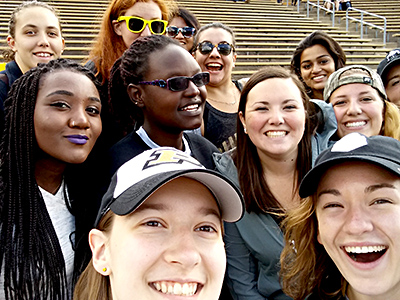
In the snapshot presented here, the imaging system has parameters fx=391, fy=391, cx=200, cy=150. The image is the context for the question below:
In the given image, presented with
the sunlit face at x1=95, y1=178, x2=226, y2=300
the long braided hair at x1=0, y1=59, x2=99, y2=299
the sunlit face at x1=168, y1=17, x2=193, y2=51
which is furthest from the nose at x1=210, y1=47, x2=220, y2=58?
the sunlit face at x1=95, y1=178, x2=226, y2=300

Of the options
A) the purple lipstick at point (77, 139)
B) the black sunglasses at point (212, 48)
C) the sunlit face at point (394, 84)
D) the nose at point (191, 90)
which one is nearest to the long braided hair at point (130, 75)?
the nose at point (191, 90)

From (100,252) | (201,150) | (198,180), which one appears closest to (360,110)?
(201,150)

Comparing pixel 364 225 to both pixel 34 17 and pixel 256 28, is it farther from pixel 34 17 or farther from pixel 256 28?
pixel 256 28

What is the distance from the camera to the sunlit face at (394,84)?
3.34 m

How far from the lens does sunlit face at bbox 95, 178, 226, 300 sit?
1.16 metres

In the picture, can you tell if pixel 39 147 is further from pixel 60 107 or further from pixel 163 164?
pixel 163 164

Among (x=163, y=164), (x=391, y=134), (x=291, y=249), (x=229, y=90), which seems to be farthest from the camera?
(x=229, y=90)

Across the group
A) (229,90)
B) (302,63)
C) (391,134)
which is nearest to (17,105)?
(229,90)

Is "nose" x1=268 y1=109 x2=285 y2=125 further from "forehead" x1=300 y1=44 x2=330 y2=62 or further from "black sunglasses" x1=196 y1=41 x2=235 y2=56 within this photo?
"forehead" x1=300 y1=44 x2=330 y2=62

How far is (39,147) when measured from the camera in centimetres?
174

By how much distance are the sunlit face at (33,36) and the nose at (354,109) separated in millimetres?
2197

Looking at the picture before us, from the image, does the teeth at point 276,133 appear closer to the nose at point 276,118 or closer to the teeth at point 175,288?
the nose at point 276,118

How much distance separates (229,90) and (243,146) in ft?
3.84

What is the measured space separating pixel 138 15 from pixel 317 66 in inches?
74.5
